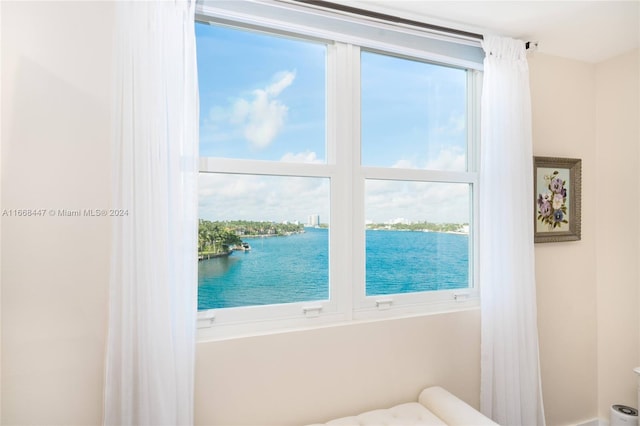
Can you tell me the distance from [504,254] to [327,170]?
1086mm

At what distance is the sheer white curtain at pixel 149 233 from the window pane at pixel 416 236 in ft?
3.13

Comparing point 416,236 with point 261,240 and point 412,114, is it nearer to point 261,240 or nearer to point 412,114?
point 412,114

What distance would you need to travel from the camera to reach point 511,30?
2.04 meters

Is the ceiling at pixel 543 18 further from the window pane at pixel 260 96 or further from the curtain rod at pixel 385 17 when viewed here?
the window pane at pixel 260 96

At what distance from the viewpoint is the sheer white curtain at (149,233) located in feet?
4.44

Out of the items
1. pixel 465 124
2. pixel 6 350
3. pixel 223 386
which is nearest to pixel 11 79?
pixel 6 350

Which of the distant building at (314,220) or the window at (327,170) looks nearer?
the window at (327,170)

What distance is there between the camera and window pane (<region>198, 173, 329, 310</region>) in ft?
5.45

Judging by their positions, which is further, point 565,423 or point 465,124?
point 565,423

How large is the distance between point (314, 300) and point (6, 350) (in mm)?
1203

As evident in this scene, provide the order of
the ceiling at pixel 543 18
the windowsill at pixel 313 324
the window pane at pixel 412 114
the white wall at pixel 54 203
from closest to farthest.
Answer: the white wall at pixel 54 203 → the windowsill at pixel 313 324 → the ceiling at pixel 543 18 → the window pane at pixel 412 114

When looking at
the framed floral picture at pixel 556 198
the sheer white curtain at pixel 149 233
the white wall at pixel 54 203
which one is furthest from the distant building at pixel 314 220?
the framed floral picture at pixel 556 198

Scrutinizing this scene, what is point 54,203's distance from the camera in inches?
53.1

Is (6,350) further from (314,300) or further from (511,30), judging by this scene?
(511,30)
